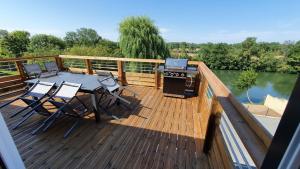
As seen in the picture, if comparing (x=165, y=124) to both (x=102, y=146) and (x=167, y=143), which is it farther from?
(x=102, y=146)

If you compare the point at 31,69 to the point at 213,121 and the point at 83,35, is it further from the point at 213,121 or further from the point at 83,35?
the point at 83,35

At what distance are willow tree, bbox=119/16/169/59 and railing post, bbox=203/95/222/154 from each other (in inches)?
357

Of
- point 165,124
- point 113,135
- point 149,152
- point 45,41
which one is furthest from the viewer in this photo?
point 45,41

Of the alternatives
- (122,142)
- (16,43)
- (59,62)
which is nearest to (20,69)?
(59,62)

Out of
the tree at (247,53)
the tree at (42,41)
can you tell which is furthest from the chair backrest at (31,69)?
the tree at (42,41)

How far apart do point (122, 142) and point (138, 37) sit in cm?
895

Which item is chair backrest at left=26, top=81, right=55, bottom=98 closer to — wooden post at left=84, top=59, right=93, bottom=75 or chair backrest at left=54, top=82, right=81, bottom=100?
chair backrest at left=54, top=82, right=81, bottom=100

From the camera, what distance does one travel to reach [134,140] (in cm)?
244

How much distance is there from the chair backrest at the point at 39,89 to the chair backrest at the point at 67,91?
0.88 feet

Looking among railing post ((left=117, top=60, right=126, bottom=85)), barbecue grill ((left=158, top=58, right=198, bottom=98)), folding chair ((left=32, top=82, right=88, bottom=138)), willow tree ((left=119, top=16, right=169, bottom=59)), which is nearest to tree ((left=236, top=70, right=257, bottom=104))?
willow tree ((left=119, top=16, right=169, bottom=59))

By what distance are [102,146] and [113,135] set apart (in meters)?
0.29

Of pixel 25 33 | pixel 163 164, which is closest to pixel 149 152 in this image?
pixel 163 164

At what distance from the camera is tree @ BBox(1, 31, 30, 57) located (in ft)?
73.5

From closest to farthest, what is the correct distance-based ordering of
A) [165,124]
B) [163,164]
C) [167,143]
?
[163,164] < [167,143] < [165,124]
